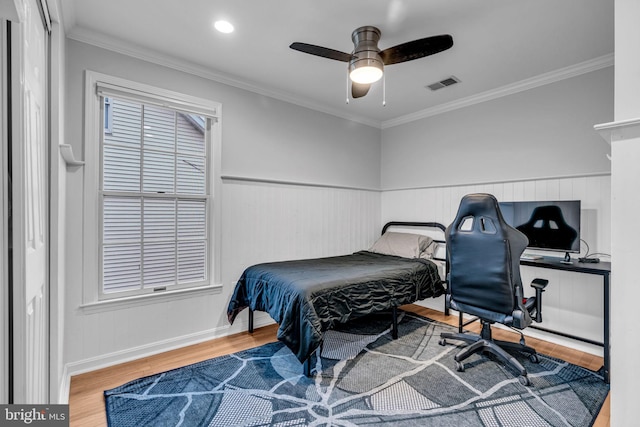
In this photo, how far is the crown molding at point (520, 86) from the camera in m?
2.75

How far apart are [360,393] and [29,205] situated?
205 centimetres

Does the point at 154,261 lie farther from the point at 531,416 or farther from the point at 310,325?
the point at 531,416

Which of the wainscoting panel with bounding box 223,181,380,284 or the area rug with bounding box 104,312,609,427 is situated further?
the wainscoting panel with bounding box 223,181,380,284

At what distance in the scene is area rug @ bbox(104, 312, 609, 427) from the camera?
186 centimetres

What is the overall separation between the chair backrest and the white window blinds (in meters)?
2.27

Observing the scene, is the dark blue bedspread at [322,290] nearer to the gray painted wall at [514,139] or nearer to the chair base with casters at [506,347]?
the chair base with casters at [506,347]

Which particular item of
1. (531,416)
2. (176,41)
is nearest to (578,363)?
(531,416)

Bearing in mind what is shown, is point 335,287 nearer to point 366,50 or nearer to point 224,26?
point 366,50

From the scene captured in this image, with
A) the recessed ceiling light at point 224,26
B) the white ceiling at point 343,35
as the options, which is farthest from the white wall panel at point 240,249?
the recessed ceiling light at point 224,26

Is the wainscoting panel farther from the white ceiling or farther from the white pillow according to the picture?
the white ceiling

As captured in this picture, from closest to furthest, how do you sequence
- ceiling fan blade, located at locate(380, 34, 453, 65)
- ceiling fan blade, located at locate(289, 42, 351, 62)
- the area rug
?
the area rug → ceiling fan blade, located at locate(380, 34, 453, 65) → ceiling fan blade, located at locate(289, 42, 351, 62)

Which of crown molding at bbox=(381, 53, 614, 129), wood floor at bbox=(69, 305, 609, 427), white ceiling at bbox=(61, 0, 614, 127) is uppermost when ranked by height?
white ceiling at bbox=(61, 0, 614, 127)

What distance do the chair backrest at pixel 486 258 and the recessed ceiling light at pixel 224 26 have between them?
221 centimetres

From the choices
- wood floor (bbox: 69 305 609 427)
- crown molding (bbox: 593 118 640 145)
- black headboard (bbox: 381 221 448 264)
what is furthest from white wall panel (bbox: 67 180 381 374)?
crown molding (bbox: 593 118 640 145)
